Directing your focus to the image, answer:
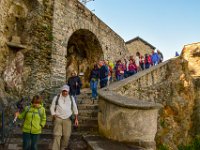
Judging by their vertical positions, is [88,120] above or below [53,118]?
below

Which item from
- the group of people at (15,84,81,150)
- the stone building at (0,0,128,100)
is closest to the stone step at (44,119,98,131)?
the group of people at (15,84,81,150)

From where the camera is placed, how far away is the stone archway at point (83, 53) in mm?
13875

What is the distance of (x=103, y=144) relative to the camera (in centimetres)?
563

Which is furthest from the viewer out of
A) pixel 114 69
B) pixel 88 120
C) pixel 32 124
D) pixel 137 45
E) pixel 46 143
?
pixel 137 45

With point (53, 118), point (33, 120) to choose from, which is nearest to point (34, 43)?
point (53, 118)

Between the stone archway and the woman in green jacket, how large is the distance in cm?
857

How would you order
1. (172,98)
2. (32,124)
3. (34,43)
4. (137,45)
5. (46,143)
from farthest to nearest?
(137,45) → (172,98) → (34,43) → (46,143) → (32,124)

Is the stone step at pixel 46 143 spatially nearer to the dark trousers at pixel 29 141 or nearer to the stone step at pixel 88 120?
the dark trousers at pixel 29 141

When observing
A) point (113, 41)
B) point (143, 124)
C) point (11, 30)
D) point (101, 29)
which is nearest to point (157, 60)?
point (113, 41)

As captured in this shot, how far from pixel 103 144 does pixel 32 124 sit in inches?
64.7

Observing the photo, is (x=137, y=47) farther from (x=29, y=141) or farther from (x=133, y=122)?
(x=29, y=141)

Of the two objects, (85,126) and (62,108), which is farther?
(85,126)

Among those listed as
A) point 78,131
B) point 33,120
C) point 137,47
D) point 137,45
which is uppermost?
point 137,45

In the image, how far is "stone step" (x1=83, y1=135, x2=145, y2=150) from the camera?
540cm
